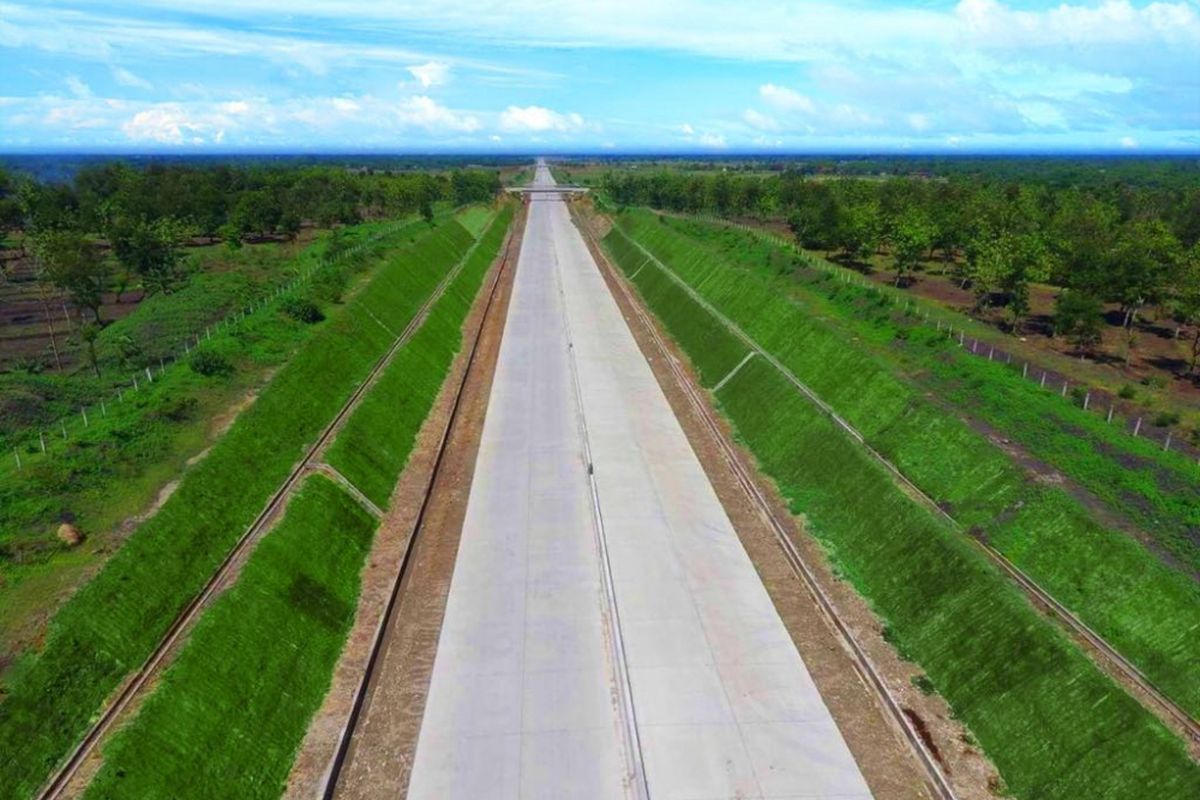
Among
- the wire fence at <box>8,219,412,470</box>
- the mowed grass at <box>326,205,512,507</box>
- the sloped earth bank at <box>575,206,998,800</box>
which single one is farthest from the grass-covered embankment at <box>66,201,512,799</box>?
the sloped earth bank at <box>575,206,998,800</box>

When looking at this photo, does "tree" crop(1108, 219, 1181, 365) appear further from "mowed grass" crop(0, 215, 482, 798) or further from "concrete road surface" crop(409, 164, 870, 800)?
"mowed grass" crop(0, 215, 482, 798)

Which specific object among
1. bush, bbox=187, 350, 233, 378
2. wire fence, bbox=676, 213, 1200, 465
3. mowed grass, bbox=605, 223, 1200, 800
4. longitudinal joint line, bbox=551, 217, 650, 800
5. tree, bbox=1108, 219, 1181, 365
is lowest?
longitudinal joint line, bbox=551, 217, 650, 800

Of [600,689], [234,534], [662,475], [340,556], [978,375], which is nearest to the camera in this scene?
[600,689]

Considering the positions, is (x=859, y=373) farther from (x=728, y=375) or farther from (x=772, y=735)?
(x=772, y=735)

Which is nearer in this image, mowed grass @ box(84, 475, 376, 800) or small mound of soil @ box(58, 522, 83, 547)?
mowed grass @ box(84, 475, 376, 800)

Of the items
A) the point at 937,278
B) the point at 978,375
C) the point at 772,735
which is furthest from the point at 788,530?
the point at 937,278

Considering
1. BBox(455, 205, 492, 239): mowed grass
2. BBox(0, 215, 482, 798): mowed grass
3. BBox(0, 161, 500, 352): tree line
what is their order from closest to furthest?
BBox(0, 215, 482, 798): mowed grass
BBox(0, 161, 500, 352): tree line
BBox(455, 205, 492, 239): mowed grass

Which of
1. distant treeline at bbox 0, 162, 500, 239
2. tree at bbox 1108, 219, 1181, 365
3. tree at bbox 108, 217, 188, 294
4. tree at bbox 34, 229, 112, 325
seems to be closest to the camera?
tree at bbox 34, 229, 112, 325
